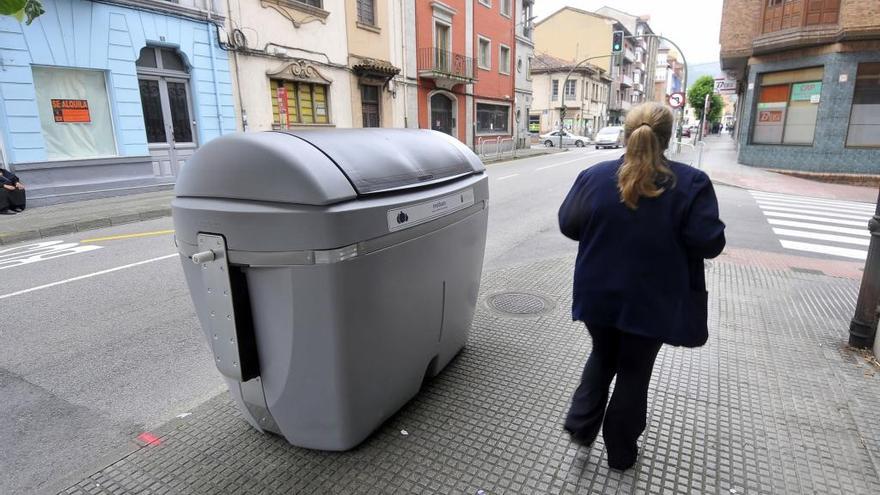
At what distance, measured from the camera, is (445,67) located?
24.1 metres

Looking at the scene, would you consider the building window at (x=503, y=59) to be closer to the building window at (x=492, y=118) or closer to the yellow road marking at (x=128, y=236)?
the building window at (x=492, y=118)

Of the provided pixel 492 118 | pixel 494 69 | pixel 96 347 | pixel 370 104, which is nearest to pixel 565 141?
pixel 492 118

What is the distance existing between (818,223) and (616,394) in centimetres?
914

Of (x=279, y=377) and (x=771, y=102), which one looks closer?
(x=279, y=377)

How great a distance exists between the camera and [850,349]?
3732mm

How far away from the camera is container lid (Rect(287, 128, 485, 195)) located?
2164 mm

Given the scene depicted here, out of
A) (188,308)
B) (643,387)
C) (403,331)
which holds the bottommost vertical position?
(188,308)

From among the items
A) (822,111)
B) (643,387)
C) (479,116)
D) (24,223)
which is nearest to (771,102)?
(822,111)

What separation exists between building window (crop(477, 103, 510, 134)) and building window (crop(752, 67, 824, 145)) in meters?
13.9

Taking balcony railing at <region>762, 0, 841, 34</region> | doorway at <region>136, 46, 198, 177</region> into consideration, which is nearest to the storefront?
balcony railing at <region>762, 0, 841, 34</region>

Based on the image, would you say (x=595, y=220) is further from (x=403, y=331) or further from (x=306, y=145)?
(x=306, y=145)

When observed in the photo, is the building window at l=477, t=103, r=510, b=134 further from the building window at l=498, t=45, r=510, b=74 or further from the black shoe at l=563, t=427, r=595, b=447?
the black shoe at l=563, t=427, r=595, b=447

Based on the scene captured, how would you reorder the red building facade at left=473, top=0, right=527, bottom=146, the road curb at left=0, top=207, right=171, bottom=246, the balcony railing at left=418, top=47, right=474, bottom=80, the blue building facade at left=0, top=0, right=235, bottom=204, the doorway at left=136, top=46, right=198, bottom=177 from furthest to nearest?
1. the red building facade at left=473, top=0, right=527, bottom=146
2. the balcony railing at left=418, top=47, right=474, bottom=80
3. the doorway at left=136, top=46, right=198, bottom=177
4. the blue building facade at left=0, top=0, right=235, bottom=204
5. the road curb at left=0, top=207, right=171, bottom=246

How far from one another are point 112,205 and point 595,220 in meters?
11.9
